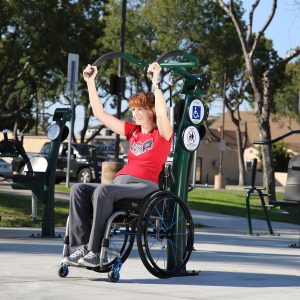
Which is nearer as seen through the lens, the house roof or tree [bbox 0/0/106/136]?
tree [bbox 0/0/106/136]

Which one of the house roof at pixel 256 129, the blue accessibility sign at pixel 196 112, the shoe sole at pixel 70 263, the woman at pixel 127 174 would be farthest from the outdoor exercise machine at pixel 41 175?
the house roof at pixel 256 129

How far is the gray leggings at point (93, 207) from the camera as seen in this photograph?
7.88 meters

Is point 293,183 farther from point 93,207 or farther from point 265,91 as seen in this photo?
point 265,91

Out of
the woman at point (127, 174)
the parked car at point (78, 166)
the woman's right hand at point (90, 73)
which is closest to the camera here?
the woman at point (127, 174)

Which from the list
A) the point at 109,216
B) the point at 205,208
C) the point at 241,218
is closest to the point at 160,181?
the point at 109,216

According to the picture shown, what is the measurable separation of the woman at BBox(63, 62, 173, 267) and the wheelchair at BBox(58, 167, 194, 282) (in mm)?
84

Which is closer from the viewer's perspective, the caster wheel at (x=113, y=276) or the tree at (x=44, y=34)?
the caster wheel at (x=113, y=276)

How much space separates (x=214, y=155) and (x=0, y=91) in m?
29.6

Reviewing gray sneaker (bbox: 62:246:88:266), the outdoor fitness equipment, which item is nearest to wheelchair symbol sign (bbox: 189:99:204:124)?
the outdoor fitness equipment

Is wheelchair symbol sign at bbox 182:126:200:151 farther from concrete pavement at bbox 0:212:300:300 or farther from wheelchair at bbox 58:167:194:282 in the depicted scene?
concrete pavement at bbox 0:212:300:300

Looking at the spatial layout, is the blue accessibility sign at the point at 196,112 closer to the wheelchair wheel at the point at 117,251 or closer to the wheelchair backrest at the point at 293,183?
the wheelchair wheel at the point at 117,251

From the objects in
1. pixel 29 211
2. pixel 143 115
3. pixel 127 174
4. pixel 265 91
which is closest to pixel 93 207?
pixel 127 174

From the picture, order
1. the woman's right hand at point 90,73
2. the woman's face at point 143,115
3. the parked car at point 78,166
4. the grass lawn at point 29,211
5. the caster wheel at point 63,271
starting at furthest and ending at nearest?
the parked car at point 78,166 → the grass lawn at point 29,211 → the woman's right hand at point 90,73 → the woman's face at point 143,115 → the caster wheel at point 63,271

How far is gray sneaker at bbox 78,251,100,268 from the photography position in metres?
7.84
